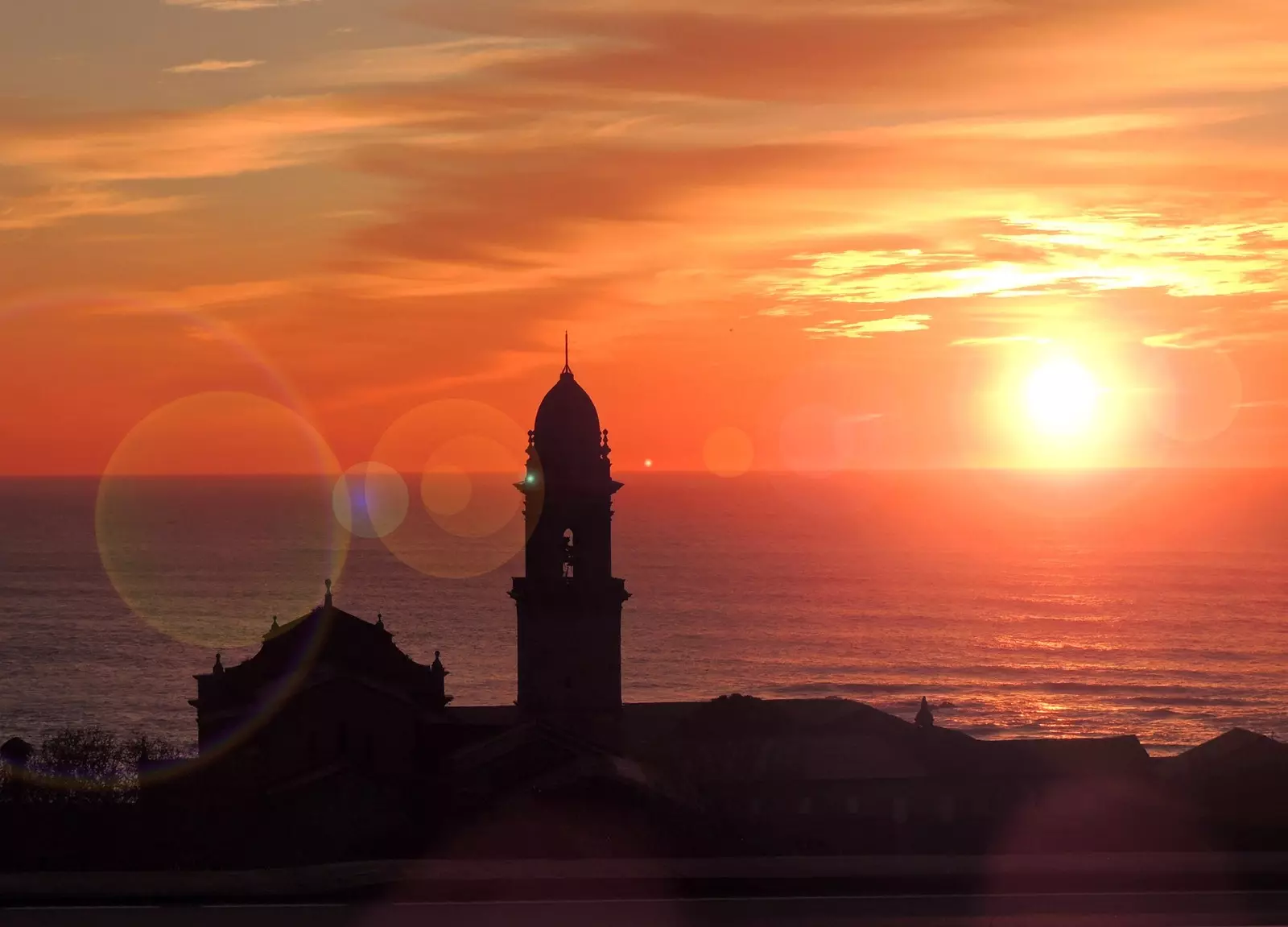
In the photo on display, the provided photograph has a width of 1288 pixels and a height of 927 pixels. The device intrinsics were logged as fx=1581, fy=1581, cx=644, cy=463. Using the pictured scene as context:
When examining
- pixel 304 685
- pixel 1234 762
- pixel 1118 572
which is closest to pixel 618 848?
pixel 304 685

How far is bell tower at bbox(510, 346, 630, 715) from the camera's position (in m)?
36.3

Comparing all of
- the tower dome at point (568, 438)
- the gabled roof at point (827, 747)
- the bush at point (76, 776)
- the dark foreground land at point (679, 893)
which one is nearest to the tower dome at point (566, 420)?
the tower dome at point (568, 438)

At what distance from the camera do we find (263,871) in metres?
20.8

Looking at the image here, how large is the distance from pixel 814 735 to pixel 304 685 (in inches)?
696

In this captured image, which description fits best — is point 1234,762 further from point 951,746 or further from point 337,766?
point 337,766

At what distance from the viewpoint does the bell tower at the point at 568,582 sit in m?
36.3

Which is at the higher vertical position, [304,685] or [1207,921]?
[304,685]

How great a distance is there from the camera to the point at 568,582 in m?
36.5

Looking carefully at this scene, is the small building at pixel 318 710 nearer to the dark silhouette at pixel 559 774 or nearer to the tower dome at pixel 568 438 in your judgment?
the dark silhouette at pixel 559 774

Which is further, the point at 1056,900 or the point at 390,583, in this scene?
the point at 390,583

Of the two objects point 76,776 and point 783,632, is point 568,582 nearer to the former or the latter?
point 76,776

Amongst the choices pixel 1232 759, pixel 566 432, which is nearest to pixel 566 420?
pixel 566 432

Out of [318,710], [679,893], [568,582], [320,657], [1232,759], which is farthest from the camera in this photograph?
[1232,759]

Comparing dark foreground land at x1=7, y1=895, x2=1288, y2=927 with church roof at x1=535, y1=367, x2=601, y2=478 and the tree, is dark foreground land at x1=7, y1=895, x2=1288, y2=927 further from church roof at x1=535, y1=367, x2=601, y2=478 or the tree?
church roof at x1=535, y1=367, x2=601, y2=478
